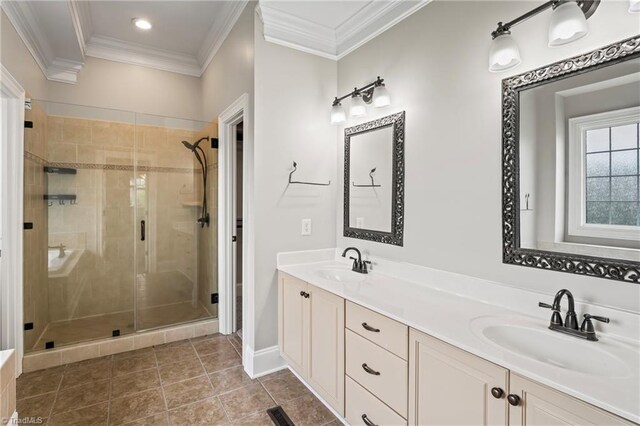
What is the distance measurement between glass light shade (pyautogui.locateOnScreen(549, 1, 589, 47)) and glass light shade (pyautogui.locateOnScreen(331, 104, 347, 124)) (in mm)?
1403

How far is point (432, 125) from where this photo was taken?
6.28ft

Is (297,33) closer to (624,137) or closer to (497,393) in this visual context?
(624,137)

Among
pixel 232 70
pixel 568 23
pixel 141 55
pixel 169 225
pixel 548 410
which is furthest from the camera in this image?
pixel 141 55

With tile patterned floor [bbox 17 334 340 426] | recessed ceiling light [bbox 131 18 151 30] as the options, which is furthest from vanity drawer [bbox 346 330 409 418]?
recessed ceiling light [bbox 131 18 151 30]

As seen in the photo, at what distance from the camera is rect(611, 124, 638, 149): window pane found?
1173 mm

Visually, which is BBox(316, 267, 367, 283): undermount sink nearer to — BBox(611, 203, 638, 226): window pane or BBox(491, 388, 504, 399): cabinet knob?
BBox(491, 388, 504, 399): cabinet knob

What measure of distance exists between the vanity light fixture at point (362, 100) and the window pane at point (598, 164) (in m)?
1.17

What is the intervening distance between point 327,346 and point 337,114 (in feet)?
5.43

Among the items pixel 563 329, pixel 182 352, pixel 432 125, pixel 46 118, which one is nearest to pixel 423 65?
pixel 432 125

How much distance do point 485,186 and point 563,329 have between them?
28.2 inches

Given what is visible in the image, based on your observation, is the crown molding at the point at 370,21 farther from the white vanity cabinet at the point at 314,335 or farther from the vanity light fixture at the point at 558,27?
the white vanity cabinet at the point at 314,335

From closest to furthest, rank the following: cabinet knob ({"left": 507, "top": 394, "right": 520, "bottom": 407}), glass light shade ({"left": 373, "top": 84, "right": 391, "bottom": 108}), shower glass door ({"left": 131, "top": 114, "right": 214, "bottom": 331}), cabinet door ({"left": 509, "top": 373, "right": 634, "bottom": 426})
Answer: cabinet door ({"left": 509, "top": 373, "right": 634, "bottom": 426}) < cabinet knob ({"left": 507, "top": 394, "right": 520, "bottom": 407}) < glass light shade ({"left": 373, "top": 84, "right": 391, "bottom": 108}) < shower glass door ({"left": 131, "top": 114, "right": 214, "bottom": 331})

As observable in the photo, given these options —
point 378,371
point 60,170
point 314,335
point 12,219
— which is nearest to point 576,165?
point 378,371

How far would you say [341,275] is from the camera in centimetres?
231
